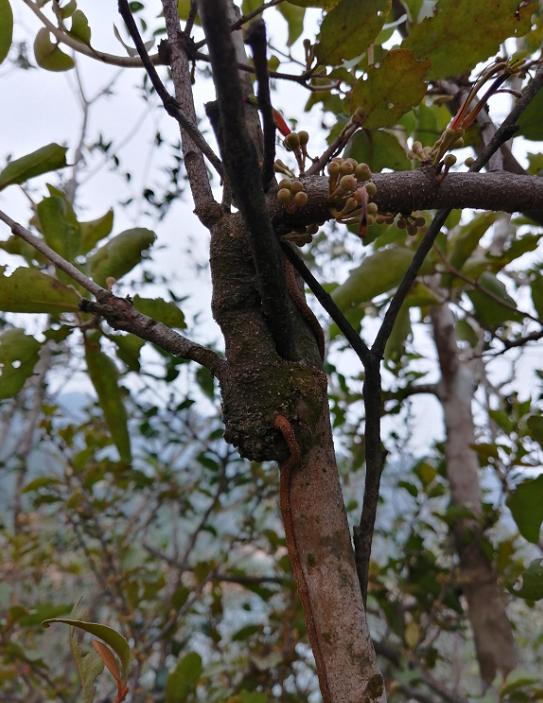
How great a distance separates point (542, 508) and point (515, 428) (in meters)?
0.40

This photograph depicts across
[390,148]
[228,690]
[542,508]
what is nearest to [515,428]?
[542,508]

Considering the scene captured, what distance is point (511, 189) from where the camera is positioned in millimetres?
494

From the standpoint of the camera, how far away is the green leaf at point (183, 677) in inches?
37.9

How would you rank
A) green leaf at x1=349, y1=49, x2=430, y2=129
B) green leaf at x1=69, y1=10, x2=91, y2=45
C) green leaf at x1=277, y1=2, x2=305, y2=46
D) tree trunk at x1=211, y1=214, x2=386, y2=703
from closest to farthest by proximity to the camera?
tree trunk at x1=211, y1=214, x2=386, y2=703 < green leaf at x1=349, y1=49, x2=430, y2=129 < green leaf at x1=69, y1=10, x2=91, y2=45 < green leaf at x1=277, y1=2, x2=305, y2=46

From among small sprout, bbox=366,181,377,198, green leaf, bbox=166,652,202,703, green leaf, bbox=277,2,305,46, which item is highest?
green leaf, bbox=277,2,305,46

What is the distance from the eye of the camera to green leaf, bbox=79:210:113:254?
824 millimetres

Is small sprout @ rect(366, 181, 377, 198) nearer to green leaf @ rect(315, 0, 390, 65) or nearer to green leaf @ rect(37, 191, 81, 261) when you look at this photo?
green leaf @ rect(315, 0, 390, 65)

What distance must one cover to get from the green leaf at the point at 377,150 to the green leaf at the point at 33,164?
1.04ft

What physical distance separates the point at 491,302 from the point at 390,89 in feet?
1.75

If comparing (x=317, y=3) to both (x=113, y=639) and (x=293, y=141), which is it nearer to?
(x=293, y=141)

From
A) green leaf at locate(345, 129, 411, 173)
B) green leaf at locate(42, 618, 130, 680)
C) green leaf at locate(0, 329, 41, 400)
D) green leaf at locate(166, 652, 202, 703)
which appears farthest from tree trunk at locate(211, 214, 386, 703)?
green leaf at locate(166, 652, 202, 703)

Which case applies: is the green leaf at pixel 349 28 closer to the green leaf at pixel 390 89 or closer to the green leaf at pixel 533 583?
the green leaf at pixel 390 89

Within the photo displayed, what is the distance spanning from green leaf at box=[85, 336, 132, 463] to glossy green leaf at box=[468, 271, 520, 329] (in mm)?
560

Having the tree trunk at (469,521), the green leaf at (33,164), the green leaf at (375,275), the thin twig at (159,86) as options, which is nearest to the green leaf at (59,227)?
the green leaf at (33,164)
